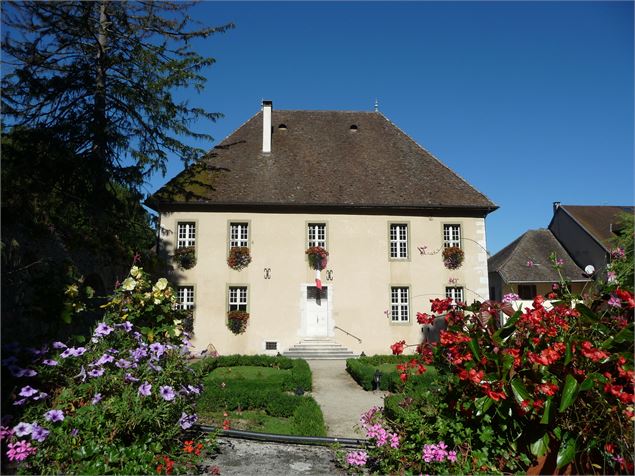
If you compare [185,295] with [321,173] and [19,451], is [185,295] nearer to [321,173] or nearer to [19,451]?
[321,173]

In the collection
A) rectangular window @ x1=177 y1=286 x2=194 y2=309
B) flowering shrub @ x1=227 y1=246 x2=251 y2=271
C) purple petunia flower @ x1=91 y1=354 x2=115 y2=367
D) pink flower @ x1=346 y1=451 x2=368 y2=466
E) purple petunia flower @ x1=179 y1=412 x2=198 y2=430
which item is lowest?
pink flower @ x1=346 y1=451 x2=368 y2=466

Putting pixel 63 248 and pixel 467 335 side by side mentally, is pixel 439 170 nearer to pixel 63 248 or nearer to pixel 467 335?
pixel 63 248

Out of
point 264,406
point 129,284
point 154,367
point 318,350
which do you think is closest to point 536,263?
point 318,350

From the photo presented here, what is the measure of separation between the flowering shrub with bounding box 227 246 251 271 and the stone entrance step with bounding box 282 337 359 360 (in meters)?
3.58

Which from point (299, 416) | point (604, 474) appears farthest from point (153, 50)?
point (604, 474)

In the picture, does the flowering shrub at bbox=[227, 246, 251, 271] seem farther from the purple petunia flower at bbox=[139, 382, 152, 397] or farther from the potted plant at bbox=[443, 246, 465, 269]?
the purple petunia flower at bbox=[139, 382, 152, 397]

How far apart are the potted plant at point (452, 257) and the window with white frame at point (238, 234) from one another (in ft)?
25.4

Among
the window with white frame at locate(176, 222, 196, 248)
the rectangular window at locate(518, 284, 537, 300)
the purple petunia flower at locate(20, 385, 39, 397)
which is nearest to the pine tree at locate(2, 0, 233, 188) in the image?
the window with white frame at locate(176, 222, 196, 248)

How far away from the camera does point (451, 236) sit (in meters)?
17.3

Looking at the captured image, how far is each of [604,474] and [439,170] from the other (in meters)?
16.7

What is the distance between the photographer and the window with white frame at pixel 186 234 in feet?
54.1

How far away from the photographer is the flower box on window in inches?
637

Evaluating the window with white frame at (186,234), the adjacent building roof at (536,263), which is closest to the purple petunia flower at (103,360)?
the window with white frame at (186,234)

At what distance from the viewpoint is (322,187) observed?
56.6 ft
